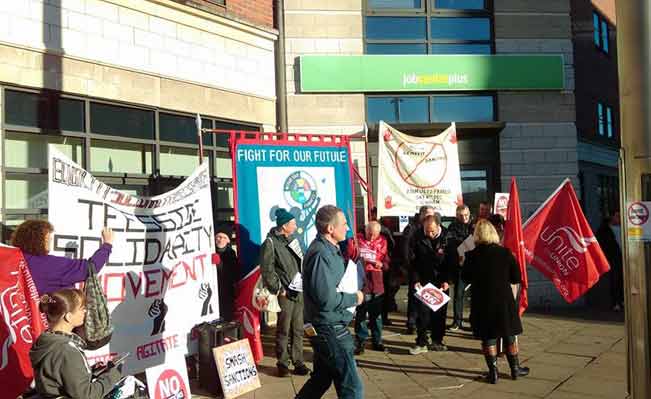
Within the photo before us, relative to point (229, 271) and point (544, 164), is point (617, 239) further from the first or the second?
point (229, 271)

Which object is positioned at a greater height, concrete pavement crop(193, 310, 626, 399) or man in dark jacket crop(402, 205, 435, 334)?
man in dark jacket crop(402, 205, 435, 334)

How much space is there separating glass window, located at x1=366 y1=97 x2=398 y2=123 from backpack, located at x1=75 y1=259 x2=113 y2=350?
7.96m

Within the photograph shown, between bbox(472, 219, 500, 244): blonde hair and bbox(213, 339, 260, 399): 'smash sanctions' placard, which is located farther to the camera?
bbox(472, 219, 500, 244): blonde hair

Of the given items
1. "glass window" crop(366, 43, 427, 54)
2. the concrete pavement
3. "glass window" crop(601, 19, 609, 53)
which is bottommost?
the concrete pavement

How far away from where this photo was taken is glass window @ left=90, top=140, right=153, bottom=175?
838cm

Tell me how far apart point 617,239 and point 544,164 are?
Answer: 6.81 ft

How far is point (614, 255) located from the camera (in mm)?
11938

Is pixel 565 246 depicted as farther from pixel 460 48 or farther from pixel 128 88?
pixel 128 88

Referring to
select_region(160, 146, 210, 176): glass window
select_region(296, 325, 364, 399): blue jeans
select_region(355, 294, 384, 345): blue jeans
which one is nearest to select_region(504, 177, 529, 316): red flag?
select_region(355, 294, 384, 345): blue jeans

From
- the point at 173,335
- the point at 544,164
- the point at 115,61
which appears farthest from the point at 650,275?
the point at 544,164

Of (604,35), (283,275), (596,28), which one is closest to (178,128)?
(283,275)

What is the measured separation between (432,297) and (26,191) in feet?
17.3

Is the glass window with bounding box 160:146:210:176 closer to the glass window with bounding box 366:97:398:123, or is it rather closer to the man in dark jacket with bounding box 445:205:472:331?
the glass window with bounding box 366:97:398:123

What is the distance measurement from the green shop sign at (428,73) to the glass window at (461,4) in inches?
45.5
